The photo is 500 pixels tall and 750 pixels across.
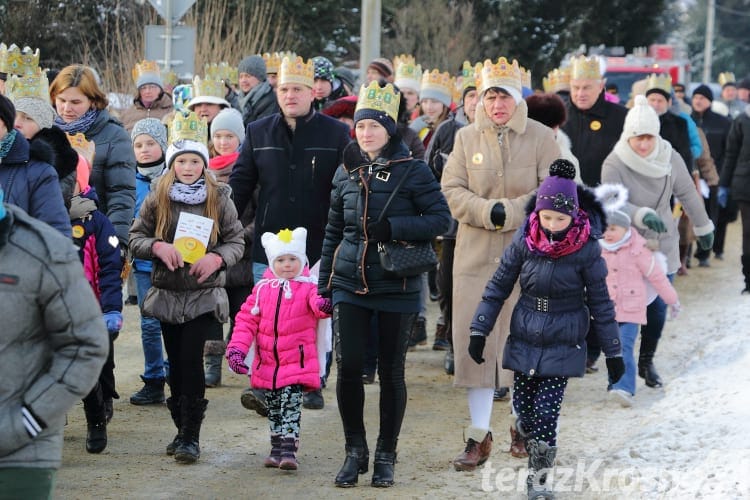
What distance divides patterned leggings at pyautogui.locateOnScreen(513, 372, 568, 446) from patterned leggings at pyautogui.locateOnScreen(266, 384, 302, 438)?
1250 millimetres

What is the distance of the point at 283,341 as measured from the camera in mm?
7777

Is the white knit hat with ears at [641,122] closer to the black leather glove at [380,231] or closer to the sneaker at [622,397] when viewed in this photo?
the sneaker at [622,397]

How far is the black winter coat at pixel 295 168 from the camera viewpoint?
8930 millimetres

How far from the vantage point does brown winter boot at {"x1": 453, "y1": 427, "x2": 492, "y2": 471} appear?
7738 millimetres

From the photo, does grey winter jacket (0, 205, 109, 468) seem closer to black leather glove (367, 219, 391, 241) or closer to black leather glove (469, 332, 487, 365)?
black leather glove (367, 219, 391, 241)

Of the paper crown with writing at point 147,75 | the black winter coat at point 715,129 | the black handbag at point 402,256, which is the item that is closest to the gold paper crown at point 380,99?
the black handbag at point 402,256

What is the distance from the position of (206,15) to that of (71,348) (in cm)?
1998

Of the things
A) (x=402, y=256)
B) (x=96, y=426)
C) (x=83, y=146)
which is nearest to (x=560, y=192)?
(x=402, y=256)

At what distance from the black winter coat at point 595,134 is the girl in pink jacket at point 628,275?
1450 millimetres

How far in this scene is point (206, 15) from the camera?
78.0ft

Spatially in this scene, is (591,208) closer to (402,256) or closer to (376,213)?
(402,256)

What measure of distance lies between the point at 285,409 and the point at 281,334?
42cm

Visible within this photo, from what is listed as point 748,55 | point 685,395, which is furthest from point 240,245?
point 748,55

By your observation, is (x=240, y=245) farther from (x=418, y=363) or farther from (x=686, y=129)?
(x=686, y=129)
